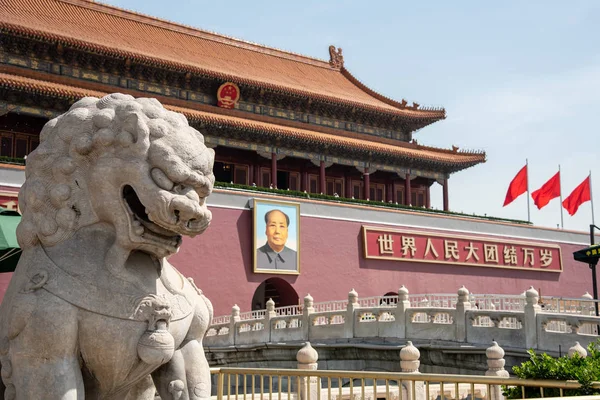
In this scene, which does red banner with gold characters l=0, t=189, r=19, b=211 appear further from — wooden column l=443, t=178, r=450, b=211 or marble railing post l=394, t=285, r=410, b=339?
wooden column l=443, t=178, r=450, b=211

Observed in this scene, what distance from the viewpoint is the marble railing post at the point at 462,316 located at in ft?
42.5

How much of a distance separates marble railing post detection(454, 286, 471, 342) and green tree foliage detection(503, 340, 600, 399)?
23.6 ft

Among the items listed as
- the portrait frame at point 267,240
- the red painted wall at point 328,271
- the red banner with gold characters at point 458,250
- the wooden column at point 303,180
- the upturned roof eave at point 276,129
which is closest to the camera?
the upturned roof eave at point 276,129

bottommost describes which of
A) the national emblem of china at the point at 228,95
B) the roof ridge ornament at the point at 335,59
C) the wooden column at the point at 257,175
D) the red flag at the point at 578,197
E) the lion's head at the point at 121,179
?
the lion's head at the point at 121,179

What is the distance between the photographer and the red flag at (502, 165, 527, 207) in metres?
25.3

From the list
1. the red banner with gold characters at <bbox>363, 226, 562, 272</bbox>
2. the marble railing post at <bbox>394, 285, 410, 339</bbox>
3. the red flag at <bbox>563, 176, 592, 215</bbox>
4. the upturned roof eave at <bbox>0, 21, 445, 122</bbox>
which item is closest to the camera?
the marble railing post at <bbox>394, 285, 410, 339</bbox>

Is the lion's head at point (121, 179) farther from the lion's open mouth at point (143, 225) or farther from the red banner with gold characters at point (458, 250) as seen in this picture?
the red banner with gold characters at point (458, 250)

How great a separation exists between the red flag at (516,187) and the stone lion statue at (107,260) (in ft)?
76.2

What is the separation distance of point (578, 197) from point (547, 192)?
132 cm

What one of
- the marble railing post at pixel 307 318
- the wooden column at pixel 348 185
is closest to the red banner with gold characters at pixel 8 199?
the marble railing post at pixel 307 318

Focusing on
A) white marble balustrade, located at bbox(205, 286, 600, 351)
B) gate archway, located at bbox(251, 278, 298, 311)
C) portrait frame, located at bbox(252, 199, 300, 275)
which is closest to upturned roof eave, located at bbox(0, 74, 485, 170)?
portrait frame, located at bbox(252, 199, 300, 275)

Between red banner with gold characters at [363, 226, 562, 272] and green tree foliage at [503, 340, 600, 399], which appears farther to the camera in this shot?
red banner with gold characters at [363, 226, 562, 272]

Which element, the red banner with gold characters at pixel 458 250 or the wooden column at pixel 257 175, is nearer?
the red banner with gold characters at pixel 458 250

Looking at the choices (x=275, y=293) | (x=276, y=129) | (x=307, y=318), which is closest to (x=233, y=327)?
(x=307, y=318)
